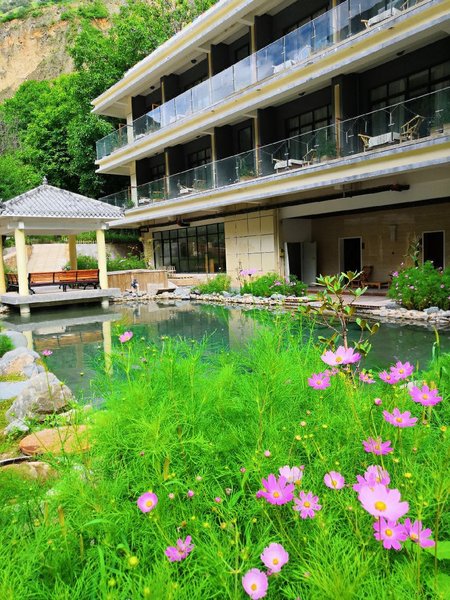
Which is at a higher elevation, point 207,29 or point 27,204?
point 207,29

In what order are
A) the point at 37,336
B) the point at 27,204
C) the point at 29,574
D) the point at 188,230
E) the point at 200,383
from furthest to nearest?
the point at 188,230, the point at 27,204, the point at 37,336, the point at 200,383, the point at 29,574

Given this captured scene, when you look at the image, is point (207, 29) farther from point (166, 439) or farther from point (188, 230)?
point (166, 439)

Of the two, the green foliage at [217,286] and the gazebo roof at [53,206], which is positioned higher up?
the gazebo roof at [53,206]

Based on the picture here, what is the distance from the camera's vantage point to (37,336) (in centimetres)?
1140

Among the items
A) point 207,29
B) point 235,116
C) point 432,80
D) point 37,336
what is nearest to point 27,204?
point 37,336

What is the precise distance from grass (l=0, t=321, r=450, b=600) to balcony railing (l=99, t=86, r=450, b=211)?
35.8 ft

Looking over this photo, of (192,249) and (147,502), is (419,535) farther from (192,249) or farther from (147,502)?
(192,249)

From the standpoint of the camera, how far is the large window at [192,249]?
22.1 metres

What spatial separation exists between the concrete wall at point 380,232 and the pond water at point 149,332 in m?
6.47

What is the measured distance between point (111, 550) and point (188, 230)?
75.2 ft

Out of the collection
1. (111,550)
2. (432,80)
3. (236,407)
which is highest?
(432,80)

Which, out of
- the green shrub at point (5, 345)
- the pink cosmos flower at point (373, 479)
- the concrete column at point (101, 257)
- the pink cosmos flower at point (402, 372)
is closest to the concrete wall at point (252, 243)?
the concrete column at point (101, 257)

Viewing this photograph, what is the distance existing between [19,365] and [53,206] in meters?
11.4

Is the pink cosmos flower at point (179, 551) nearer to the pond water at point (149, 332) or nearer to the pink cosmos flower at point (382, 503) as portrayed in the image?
the pink cosmos flower at point (382, 503)
